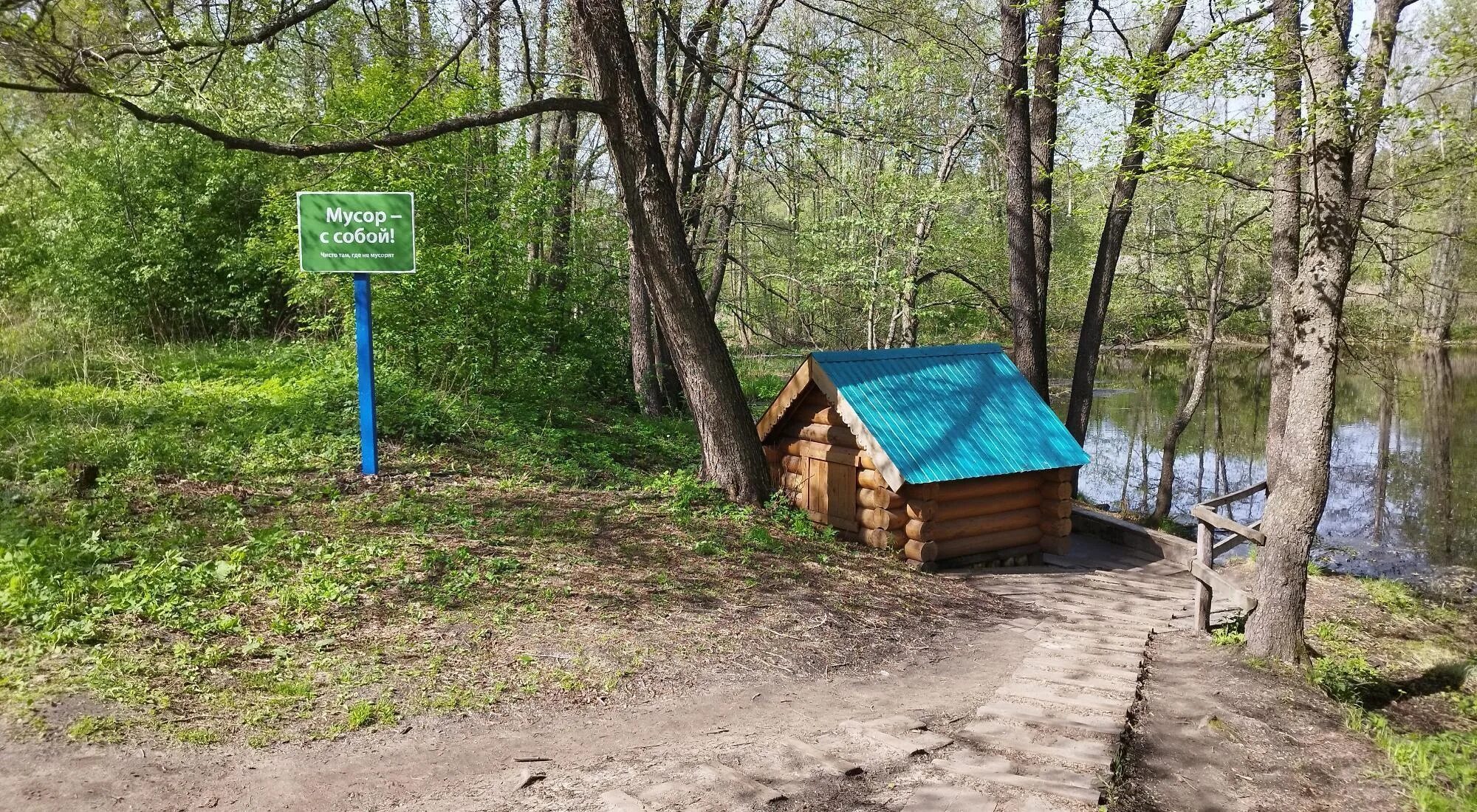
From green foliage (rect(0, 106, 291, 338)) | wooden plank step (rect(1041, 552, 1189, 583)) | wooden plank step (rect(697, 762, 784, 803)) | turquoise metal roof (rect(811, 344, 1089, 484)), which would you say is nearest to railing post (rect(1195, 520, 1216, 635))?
turquoise metal roof (rect(811, 344, 1089, 484))

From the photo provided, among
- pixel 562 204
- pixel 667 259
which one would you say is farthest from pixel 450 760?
pixel 562 204

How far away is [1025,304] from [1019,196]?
1655 mm

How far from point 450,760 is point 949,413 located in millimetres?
7532

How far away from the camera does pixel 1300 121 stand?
22.4 feet

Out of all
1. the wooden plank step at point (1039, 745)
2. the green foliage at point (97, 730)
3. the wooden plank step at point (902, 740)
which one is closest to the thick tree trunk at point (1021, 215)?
the wooden plank step at point (1039, 745)

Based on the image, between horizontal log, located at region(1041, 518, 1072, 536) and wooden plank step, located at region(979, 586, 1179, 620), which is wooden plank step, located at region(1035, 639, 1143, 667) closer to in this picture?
wooden plank step, located at region(979, 586, 1179, 620)

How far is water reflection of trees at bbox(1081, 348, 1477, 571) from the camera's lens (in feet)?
53.1

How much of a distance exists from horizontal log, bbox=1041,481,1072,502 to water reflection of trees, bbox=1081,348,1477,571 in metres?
4.23

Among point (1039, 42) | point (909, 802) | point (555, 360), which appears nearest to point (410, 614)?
point (909, 802)

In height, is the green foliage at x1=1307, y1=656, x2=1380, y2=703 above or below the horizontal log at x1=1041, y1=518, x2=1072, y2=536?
below

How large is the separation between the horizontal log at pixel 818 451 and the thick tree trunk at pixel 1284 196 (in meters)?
4.30

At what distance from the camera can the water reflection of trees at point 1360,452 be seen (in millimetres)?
16188

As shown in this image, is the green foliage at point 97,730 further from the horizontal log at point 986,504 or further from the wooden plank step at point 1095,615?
the horizontal log at point 986,504

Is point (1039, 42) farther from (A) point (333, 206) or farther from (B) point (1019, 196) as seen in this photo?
(A) point (333, 206)
